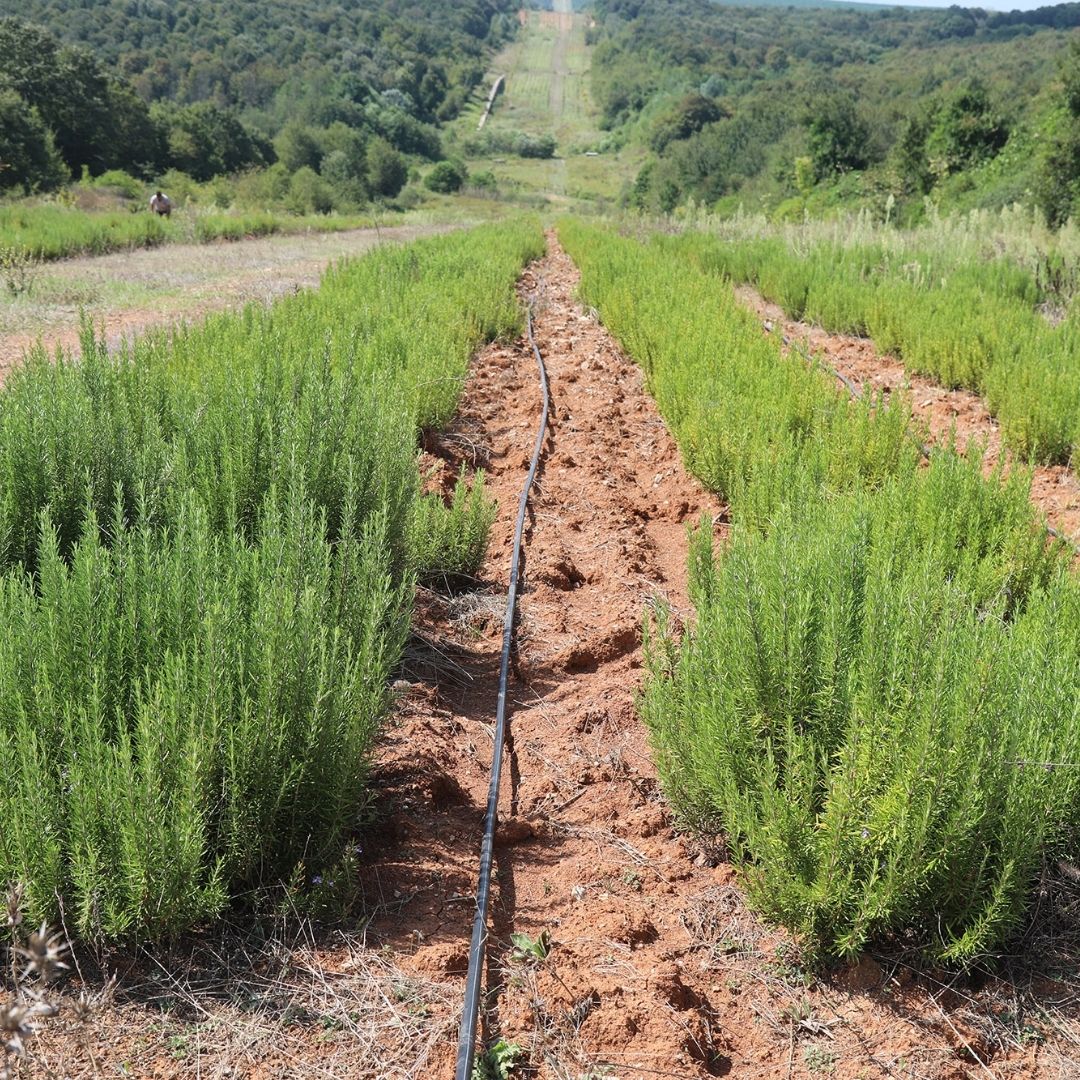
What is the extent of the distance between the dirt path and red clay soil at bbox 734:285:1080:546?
5381 mm

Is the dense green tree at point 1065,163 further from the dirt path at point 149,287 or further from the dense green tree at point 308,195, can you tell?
the dense green tree at point 308,195

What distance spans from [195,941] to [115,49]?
84.9 meters

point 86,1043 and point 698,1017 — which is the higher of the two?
point 86,1043

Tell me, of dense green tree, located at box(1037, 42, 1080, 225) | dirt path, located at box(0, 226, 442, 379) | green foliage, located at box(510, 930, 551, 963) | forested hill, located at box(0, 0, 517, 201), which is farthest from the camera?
forested hill, located at box(0, 0, 517, 201)

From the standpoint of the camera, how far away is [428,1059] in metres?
2.24

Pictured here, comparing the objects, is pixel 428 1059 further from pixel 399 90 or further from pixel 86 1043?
pixel 399 90

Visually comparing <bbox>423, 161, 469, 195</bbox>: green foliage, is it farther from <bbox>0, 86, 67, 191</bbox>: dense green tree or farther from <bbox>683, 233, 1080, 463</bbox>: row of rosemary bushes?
<bbox>683, 233, 1080, 463</bbox>: row of rosemary bushes

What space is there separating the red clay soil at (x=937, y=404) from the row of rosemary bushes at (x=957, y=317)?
127mm

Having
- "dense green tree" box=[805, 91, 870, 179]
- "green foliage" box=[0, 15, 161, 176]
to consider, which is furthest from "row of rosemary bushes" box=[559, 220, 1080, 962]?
"dense green tree" box=[805, 91, 870, 179]

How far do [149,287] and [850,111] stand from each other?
40833 mm

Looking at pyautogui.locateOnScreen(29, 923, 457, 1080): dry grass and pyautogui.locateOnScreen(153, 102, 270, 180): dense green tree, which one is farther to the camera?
pyautogui.locateOnScreen(153, 102, 270, 180): dense green tree

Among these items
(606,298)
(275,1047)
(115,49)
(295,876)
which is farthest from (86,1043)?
(115,49)

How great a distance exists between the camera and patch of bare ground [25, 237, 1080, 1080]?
227 cm

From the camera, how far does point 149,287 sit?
13844 millimetres
